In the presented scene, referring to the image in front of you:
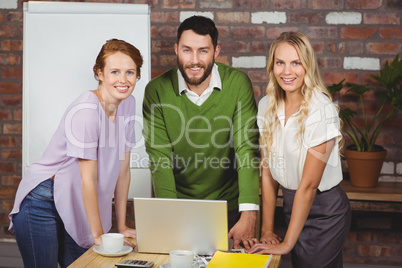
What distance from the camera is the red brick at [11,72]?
3.25 meters

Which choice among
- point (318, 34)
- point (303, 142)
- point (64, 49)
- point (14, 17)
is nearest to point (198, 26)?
point (303, 142)

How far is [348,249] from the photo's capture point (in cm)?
318

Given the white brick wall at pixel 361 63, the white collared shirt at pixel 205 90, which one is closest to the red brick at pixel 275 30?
the white brick wall at pixel 361 63

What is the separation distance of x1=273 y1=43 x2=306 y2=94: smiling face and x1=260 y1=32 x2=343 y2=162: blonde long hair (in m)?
0.02

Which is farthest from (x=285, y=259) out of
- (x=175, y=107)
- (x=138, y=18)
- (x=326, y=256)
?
(x=138, y=18)

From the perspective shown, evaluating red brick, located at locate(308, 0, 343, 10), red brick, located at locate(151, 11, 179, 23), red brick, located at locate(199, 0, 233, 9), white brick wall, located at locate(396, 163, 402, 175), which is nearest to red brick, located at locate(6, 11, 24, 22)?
red brick, located at locate(151, 11, 179, 23)

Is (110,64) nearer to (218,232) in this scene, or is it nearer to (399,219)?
(218,232)

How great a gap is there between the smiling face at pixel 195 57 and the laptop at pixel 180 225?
0.75 meters

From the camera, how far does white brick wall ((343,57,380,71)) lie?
3.02 m

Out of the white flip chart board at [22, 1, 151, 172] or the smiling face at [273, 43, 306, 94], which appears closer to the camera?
Result: the smiling face at [273, 43, 306, 94]

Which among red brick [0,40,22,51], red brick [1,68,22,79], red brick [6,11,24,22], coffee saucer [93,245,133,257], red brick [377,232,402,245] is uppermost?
red brick [6,11,24,22]

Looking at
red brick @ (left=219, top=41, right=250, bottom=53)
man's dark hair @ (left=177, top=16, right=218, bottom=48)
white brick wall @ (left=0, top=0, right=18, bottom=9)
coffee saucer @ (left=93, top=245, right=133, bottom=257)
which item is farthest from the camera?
white brick wall @ (left=0, top=0, right=18, bottom=9)

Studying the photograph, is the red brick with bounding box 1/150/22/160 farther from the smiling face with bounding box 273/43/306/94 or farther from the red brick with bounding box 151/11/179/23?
the smiling face with bounding box 273/43/306/94

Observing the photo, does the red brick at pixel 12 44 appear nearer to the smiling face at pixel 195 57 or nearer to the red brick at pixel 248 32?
the red brick at pixel 248 32
